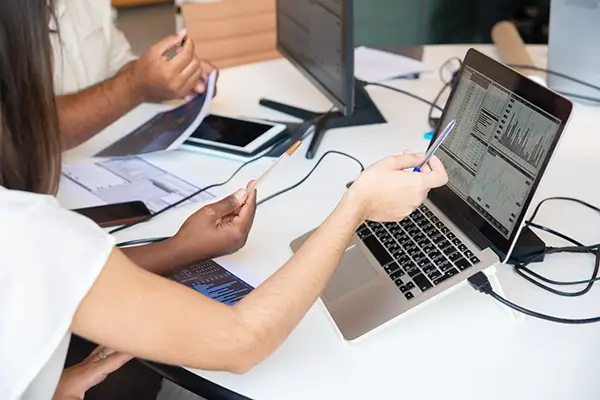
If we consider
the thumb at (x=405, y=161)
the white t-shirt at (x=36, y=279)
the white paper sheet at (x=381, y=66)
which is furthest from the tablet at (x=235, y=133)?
the white t-shirt at (x=36, y=279)

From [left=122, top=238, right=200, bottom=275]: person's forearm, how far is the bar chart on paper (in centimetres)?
1

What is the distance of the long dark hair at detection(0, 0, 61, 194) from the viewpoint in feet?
3.03

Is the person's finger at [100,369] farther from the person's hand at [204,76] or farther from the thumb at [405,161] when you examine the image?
the person's hand at [204,76]

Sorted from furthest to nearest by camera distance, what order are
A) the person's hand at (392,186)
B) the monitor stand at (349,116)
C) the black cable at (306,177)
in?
the monitor stand at (349,116) → the black cable at (306,177) → the person's hand at (392,186)

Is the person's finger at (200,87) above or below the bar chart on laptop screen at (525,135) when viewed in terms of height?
below

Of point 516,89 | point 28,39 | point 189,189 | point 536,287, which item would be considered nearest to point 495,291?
point 536,287

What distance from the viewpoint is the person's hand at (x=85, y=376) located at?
97 cm

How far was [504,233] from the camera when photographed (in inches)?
38.2

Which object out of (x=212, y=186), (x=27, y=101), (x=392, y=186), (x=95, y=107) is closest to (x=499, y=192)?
(x=392, y=186)

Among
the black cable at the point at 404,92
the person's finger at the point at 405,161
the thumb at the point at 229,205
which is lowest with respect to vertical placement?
the black cable at the point at 404,92

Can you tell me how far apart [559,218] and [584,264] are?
13cm

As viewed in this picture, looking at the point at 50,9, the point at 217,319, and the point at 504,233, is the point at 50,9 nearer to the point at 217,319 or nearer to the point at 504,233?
the point at 217,319

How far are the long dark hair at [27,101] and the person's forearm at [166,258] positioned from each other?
0.66 feet

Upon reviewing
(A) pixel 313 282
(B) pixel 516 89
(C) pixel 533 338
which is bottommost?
(C) pixel 533 338
